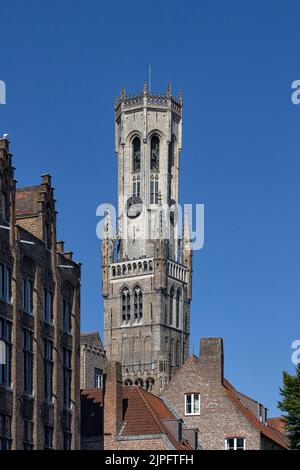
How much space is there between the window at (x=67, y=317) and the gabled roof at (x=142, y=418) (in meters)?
6.87

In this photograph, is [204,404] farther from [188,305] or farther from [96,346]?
[188,305]

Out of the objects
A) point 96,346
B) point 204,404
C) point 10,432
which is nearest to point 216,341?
point 204,404

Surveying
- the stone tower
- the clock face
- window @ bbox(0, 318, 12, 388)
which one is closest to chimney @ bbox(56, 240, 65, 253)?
window @ bbox(0, 318, 12, 388)

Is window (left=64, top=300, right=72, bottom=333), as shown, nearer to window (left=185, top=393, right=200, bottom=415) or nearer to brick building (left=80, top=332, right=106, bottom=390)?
window (left=185, top=393, right=200, bottom=415)

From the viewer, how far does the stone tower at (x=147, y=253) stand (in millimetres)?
177250

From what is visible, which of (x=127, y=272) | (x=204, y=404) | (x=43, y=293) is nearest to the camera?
(x=43, y=293)

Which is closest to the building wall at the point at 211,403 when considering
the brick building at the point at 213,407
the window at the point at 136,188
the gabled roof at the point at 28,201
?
the brick building at the point at 213,407

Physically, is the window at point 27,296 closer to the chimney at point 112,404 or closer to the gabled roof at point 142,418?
the chimney at point 112,404

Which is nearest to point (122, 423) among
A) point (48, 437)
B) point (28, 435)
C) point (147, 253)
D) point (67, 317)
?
point (67, 317)

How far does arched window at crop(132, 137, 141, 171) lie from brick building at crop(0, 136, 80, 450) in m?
128

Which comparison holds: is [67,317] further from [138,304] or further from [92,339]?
[138,304]

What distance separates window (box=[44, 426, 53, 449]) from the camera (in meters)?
59.8
